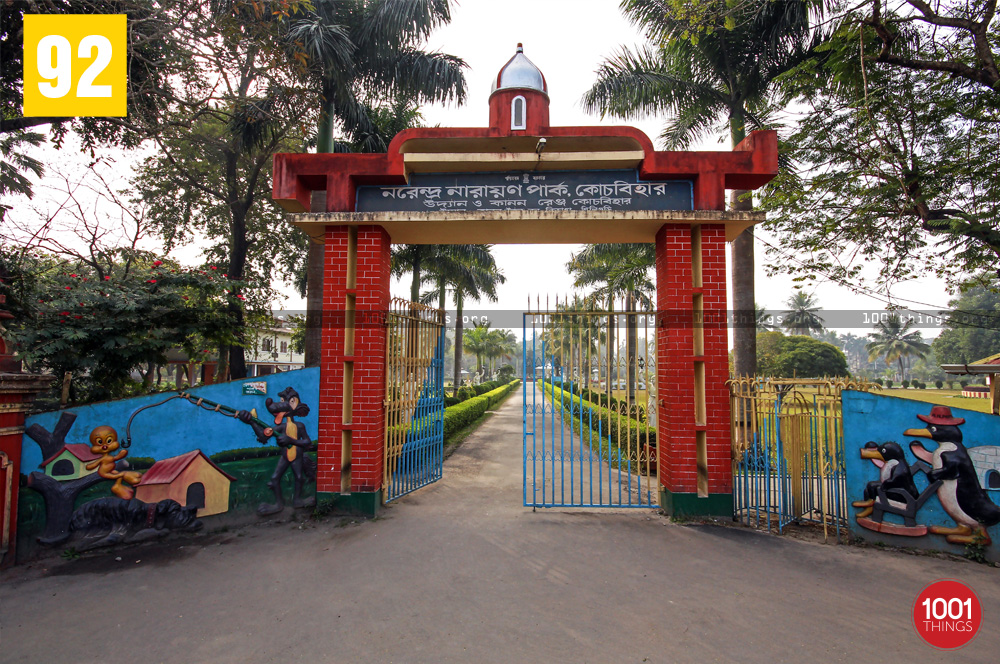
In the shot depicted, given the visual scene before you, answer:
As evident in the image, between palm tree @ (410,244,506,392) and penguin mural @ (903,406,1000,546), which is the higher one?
palm tree @ (410,244,506,392)

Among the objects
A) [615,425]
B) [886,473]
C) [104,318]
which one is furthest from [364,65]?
[886,473]

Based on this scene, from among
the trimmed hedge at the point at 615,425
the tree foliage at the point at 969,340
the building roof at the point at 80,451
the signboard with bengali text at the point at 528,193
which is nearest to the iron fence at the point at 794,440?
the trimmed hedge at the point at 615,425

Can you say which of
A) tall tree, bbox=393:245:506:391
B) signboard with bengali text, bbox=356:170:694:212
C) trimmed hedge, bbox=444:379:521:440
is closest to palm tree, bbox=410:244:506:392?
tall tree, bbox=393:245:506:391

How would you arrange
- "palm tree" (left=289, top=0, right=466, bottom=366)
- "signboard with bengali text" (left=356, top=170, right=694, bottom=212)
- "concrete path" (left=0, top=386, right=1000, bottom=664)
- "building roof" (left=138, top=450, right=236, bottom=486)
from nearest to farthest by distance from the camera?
"concrete path" (left=0, top=386, right=1000, bottom=664) < "building roof" (left=138, top=450, right=236, bottom=486) < "signboard with bengali text" (left=356, top=170, right=694, bottom=212) < "palm tree" (left=289, top=0, right=466, bottom=366)

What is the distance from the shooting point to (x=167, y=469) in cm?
554

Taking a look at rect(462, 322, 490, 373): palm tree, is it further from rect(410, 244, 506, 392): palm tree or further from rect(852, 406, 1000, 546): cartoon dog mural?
rect(852, 406, 1000, 546): cartoon dog mural

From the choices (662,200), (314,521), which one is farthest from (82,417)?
(662,200)

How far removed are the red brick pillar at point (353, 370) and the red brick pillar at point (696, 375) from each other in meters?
3.67

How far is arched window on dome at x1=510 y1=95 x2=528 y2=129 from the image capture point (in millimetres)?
6035

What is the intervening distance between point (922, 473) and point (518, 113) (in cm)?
606

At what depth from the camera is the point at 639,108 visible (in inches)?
473

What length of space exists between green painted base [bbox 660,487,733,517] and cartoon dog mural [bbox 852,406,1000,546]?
1.28 m

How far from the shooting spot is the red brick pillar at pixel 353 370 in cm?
597

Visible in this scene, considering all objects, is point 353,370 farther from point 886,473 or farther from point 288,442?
point 886,473
